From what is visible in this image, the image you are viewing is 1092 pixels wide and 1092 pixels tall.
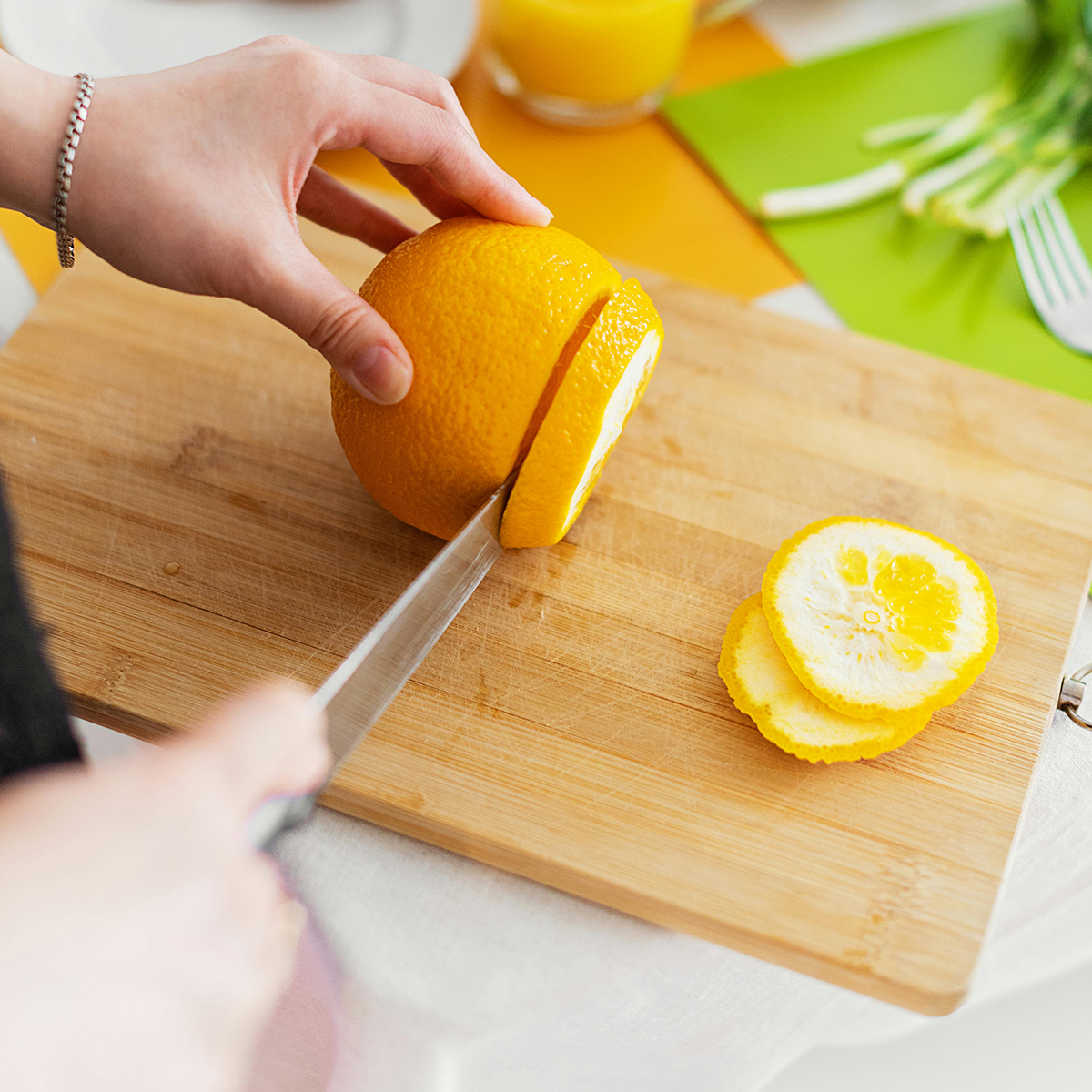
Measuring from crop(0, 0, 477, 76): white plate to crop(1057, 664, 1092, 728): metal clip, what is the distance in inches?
55.3

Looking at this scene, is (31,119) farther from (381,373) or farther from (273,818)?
(273,818)

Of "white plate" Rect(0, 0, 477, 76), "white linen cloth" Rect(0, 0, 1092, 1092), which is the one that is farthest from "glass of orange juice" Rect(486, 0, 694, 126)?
"white linen cloth" Rect(0, 0, 1092, 1092)

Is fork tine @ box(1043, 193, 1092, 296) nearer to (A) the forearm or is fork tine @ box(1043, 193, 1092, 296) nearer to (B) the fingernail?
(B) the fingernail

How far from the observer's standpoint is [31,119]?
97 centimetres

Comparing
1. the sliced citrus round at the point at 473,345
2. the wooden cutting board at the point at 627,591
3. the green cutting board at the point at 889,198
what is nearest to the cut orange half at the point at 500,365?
the sliced citrus round at the point at 473,345

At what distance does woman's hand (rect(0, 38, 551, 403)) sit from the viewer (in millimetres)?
958

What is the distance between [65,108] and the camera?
0.97 m

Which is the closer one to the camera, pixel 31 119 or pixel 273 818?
pixel 273 818

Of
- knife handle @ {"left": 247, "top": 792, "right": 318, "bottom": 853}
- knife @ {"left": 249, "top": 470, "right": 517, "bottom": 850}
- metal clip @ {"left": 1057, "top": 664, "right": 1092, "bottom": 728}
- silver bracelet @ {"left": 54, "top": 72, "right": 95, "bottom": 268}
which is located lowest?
metal clip @ {"left": 1057, "top": 664, "right": 1092, "bottom": 728}

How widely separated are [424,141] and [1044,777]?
1.02 m

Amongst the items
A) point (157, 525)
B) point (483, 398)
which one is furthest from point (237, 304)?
point (483, 398)

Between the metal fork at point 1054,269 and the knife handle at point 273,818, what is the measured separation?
141 centimetres

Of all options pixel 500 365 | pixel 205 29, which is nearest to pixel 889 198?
pixel 500 365

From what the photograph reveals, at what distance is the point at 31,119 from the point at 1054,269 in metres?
1.52
